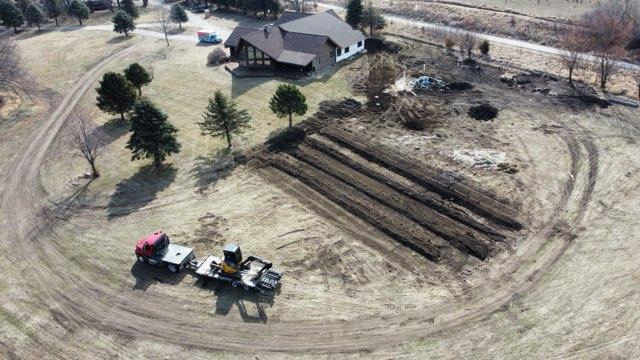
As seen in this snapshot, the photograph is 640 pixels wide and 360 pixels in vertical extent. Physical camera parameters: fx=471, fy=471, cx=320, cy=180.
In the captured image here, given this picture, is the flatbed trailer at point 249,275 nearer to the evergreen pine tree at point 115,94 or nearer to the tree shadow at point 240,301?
the tree shadow at point 240,301

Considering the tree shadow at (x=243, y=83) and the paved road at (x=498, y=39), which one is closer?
the tree shadow at (x=243, y=83)

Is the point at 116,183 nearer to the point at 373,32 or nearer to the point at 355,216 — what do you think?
the point at 355,216

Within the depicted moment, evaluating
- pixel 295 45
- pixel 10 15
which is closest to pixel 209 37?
pixel 295 45

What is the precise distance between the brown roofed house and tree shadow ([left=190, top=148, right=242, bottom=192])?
16.4 metres

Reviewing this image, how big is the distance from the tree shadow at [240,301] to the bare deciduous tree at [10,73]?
3216 centimetres

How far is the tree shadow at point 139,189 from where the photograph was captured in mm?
30578

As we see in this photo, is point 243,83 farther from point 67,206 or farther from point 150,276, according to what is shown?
point 150,276

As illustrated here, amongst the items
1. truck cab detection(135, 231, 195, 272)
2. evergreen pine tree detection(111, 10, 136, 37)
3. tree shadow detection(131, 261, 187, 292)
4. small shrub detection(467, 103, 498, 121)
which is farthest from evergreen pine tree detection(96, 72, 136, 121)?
evergreen pine tree detection(111, 10, 136, 37)

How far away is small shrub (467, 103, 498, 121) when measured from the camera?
129ft

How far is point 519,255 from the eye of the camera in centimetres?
2580

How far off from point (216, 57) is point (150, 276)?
33.5 meters

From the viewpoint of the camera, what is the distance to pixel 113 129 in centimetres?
4047

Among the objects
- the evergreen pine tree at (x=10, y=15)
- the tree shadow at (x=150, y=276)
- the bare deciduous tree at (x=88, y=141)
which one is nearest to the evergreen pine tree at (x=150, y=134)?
the bare deciduous tree at (x=88, y=141)

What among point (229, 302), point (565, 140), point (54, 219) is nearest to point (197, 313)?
point (229, 302)
